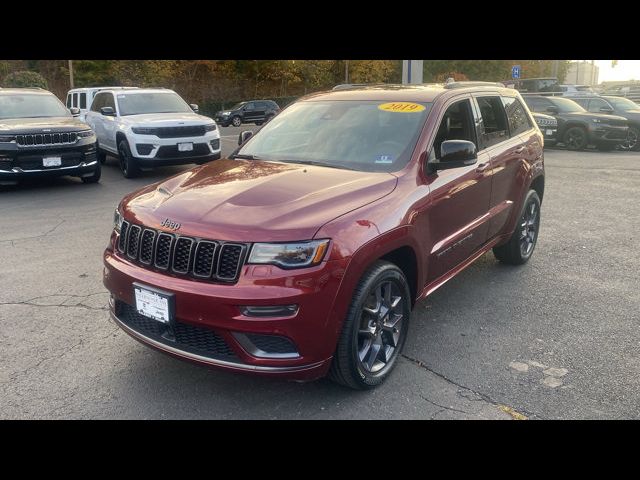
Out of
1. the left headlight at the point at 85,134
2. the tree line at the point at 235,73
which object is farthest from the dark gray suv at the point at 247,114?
the left headlight at the point at 85,134

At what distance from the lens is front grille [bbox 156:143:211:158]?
10930mm

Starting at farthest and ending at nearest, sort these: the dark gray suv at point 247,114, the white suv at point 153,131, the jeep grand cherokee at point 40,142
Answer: the dark gray suv at point 247,114
the white suv at point 153,131
the jeep grand cherokee at point 40,142

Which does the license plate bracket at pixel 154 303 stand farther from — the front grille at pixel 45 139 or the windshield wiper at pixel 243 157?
the front grille at pixel 45 139

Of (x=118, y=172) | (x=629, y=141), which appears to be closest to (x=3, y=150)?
(x=118, y=172)

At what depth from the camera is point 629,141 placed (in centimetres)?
1673

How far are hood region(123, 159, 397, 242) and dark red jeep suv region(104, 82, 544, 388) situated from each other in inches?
0.4

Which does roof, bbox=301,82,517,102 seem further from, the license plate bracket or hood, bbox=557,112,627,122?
hood, bbox=557,112,627,122

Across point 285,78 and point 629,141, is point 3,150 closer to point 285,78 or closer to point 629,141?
point 629,141

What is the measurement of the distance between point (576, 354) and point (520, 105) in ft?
9.40

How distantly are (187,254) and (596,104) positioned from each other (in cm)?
1778

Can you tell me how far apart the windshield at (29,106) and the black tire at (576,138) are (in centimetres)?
1375

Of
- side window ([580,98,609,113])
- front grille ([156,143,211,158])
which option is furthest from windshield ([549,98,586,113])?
front grille ([156,143,211,158])

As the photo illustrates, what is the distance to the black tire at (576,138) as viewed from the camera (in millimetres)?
16516
